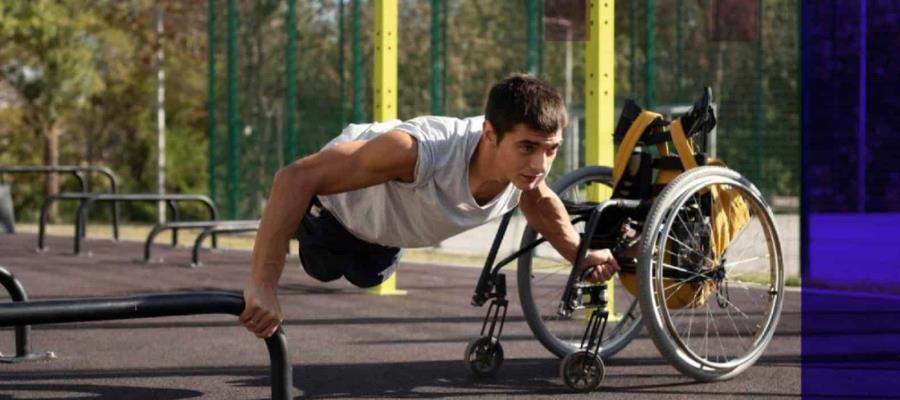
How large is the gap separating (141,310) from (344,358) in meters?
3.55

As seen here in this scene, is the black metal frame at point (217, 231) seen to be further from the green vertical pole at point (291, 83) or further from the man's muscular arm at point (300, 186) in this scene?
the man's muscular arm at point (300, 186)

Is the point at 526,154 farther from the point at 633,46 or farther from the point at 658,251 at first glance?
the point at 633,46

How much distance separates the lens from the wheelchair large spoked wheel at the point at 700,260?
18.2 feet

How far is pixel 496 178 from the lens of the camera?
14.3 ft

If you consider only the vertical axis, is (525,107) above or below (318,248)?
above

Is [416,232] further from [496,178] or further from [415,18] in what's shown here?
[415,18]

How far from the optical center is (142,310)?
3.07 meters

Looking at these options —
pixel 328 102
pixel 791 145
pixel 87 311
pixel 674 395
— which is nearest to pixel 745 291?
pixel 674 395

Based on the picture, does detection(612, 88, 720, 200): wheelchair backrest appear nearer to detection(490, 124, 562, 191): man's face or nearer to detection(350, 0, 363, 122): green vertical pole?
detection(490, 124, 562, 191): man's face

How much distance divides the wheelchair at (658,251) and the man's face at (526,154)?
4.01 feet

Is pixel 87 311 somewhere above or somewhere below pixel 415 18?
below

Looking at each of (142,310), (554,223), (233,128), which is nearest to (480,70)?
(233,128)

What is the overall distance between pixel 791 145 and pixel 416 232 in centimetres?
1147

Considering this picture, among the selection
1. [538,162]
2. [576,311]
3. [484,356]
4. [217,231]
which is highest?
[538,162]
